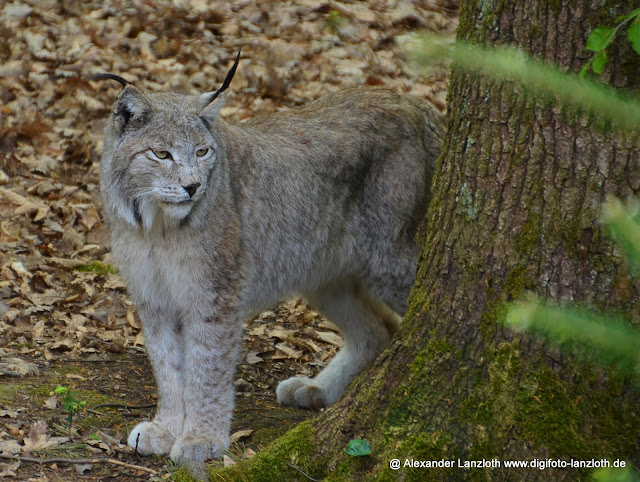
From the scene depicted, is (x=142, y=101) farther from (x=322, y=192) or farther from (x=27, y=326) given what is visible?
(x=27, y=326)

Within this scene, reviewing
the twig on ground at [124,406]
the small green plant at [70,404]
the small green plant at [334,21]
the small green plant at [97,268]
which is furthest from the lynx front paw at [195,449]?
the small green plant at [334,21]

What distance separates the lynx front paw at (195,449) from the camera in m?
3.99

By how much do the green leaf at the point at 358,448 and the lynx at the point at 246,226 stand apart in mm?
1146

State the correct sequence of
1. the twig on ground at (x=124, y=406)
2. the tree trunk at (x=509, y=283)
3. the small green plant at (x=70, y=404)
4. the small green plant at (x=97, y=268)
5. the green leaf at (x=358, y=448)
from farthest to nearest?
the small green plant at (x=97, y=268)
the twig on ground at (x=124, y=406)
the small green plant at (x=70, y=404)
the green leaf at (x=358, y=448)
the tree trunk at (x=509, y=283)

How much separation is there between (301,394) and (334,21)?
17.4 feet

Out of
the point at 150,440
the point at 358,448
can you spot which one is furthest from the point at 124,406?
the point at 358,448

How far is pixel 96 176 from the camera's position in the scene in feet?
24.7

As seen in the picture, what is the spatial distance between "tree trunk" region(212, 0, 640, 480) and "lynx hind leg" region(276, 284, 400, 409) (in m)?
1.92

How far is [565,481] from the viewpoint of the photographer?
273 cm

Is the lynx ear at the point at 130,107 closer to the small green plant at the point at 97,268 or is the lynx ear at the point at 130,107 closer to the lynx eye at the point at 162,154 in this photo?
the lynx eye at the point at 162,154

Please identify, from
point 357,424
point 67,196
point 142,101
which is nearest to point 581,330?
point 357,424

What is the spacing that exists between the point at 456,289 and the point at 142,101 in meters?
2.01

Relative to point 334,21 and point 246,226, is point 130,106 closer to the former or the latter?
point 246,226

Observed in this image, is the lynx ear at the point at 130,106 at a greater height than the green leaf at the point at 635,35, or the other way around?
the green leaf at the point at 635,35
